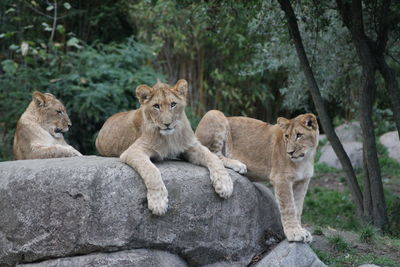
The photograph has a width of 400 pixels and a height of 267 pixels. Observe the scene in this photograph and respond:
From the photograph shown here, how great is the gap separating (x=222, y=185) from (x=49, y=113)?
2798mm

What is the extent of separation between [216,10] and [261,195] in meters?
3.53

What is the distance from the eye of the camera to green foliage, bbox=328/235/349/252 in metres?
7.10

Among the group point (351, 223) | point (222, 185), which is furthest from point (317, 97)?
point (222, 185)

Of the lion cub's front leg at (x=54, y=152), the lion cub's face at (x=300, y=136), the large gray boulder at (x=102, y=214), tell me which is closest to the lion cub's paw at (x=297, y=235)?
the large gray boulder at (x=102, y=214)

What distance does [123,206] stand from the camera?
221 inches

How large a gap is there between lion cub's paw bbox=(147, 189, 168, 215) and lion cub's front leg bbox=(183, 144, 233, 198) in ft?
1.91

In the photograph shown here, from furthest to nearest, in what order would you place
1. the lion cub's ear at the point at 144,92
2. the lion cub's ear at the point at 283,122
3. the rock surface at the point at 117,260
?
the lion cub's ear at the point at 283,122
the lion cub's ear at the point at 144,92
the rock surface at the point at 117,260

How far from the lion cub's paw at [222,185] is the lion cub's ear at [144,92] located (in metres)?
0.99

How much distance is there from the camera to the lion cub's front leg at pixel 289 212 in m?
6.16

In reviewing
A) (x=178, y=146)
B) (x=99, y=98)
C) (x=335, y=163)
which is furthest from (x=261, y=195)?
(x=335, y=163)

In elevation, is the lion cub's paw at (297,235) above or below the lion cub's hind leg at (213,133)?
below

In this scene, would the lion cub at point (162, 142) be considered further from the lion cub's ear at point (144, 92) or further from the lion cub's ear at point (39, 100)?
the lion cub's ear at point (39, 100)

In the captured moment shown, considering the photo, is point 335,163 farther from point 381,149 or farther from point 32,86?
point 32,86

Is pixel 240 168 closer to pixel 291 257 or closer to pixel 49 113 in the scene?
pixel 291 257
